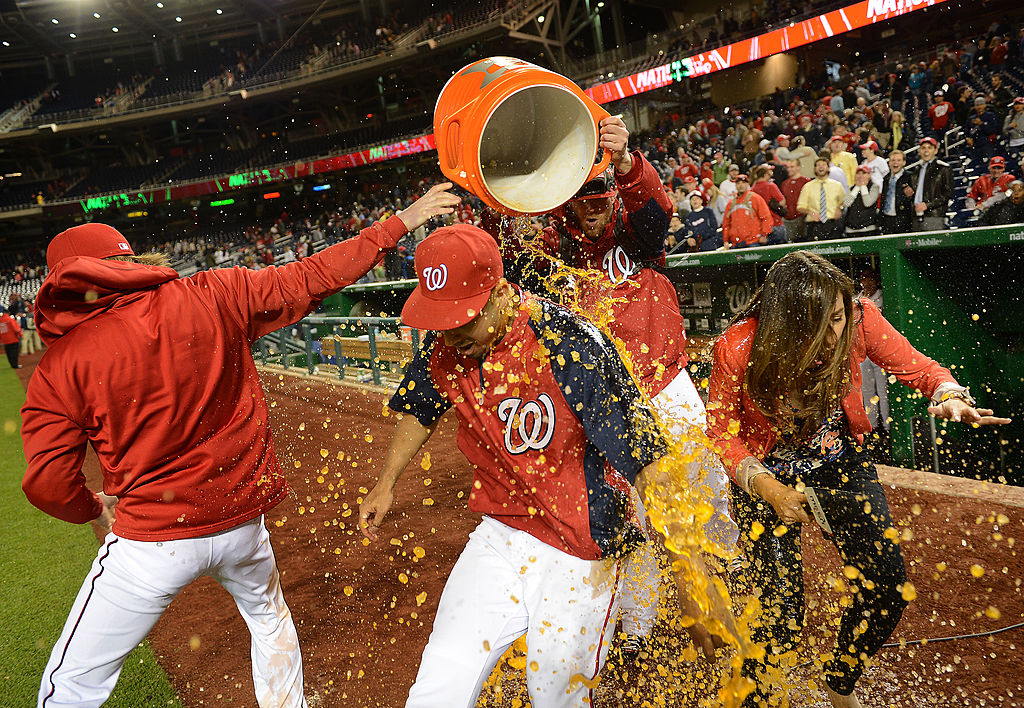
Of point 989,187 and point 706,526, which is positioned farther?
point 989,187

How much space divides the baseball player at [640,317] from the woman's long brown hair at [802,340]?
0.67 metres

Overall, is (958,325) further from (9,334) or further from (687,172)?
(9,334)

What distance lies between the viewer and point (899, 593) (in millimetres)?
2387

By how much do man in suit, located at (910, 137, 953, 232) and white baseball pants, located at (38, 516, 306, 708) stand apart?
741 cm

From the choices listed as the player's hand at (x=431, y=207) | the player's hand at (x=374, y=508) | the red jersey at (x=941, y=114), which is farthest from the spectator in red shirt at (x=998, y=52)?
the player's hand at (x=374, y=508)

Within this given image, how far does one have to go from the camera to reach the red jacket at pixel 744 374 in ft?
8.39

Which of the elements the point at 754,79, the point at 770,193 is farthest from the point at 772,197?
the point at 754,79

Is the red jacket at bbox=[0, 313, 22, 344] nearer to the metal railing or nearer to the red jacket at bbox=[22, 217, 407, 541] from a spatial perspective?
the metal railing

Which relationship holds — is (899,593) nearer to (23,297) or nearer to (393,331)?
(393,331)

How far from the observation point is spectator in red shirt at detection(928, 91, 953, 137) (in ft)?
39.5

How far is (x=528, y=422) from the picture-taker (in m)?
2.24

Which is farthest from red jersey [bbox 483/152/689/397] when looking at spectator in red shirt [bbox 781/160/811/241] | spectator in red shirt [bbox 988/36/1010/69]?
spectator in red shirt [bbox 988/36/1010/69]

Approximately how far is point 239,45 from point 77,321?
43042 mm

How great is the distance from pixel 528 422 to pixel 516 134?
39.7 inches
